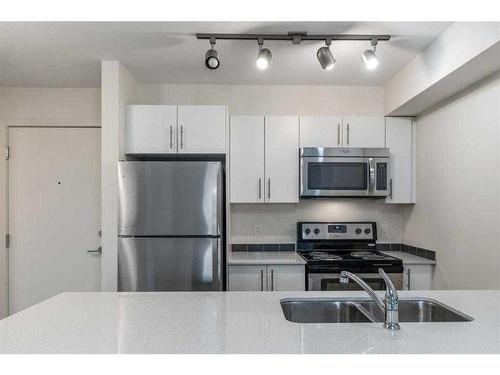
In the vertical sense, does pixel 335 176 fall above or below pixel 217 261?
above

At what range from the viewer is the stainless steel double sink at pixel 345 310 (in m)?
1.64

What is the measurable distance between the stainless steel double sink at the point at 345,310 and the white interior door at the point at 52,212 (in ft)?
7.65

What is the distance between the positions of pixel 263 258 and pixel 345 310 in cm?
135

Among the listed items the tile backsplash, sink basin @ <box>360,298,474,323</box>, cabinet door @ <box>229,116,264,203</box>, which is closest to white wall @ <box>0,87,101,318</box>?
cabinet door @ <box>229,116,264,203</box>

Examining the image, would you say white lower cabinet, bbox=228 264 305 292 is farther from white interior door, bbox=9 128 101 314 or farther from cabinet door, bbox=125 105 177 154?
white interior door, bbox=9 128 101 314

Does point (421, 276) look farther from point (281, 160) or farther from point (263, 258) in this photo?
point (281, 160)

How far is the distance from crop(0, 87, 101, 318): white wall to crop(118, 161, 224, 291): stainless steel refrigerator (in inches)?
41.1

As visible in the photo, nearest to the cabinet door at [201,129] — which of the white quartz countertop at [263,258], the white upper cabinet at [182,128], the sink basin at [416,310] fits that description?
the white upper cabinet at [182,128]

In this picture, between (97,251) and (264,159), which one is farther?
(97,251)

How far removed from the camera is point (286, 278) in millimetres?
2832

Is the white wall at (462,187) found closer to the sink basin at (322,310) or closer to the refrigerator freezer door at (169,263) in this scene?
the sink basin at (322,310)

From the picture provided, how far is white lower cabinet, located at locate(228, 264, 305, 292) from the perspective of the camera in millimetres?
2826

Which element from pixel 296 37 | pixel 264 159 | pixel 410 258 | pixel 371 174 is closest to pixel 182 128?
pixel 264 159
